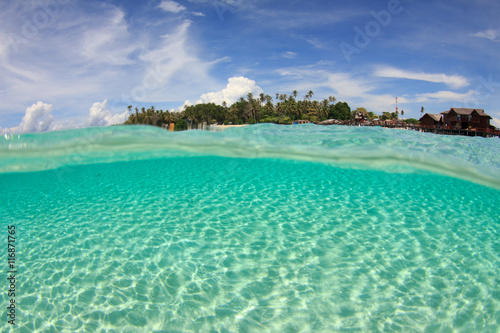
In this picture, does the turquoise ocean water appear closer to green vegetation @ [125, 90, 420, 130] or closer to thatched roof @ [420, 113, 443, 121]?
thatched roof @ [420, 113, 443, 121]

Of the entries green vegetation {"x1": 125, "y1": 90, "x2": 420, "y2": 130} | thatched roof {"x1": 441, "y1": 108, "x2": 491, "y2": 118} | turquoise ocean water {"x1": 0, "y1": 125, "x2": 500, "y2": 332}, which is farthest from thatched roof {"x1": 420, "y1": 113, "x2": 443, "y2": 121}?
turquoise ocean water {"x1": 0, "y1": 125, "x2": 500, "y2": 332}

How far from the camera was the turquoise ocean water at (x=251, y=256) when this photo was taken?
13.3ft

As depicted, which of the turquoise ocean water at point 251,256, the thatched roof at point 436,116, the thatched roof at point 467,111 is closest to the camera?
the turquoise ocean water at point 251,256

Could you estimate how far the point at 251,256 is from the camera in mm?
5414

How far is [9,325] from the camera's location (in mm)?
3883

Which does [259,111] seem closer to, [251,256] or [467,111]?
[467,111]

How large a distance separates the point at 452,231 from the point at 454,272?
213 centimetres

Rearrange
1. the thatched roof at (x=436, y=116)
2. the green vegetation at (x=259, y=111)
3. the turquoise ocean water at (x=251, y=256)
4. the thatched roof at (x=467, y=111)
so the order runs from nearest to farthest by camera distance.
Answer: the turquoise ocean water at (x=251, y=256) → the thatched roof at (x=467, y=111) → the thatched roof at (x=436, y=116) → the green vegetation at (x=259, y=111)

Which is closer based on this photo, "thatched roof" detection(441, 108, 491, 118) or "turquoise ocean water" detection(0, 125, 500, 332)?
"turquoise ocean water" detection(0, 125, 500, 332)

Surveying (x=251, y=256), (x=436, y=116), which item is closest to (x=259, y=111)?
(x=436, y=116)

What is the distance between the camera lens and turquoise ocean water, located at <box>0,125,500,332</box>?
13.3ft

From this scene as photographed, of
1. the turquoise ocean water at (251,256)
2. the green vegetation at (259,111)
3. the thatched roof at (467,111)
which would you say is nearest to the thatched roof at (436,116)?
the thatched roof at (467,111)

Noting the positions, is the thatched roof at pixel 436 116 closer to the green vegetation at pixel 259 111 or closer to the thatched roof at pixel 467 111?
the thatched roof at pixel 467 111

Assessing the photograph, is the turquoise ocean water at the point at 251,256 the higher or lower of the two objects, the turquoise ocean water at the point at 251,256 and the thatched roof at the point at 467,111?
the lower
